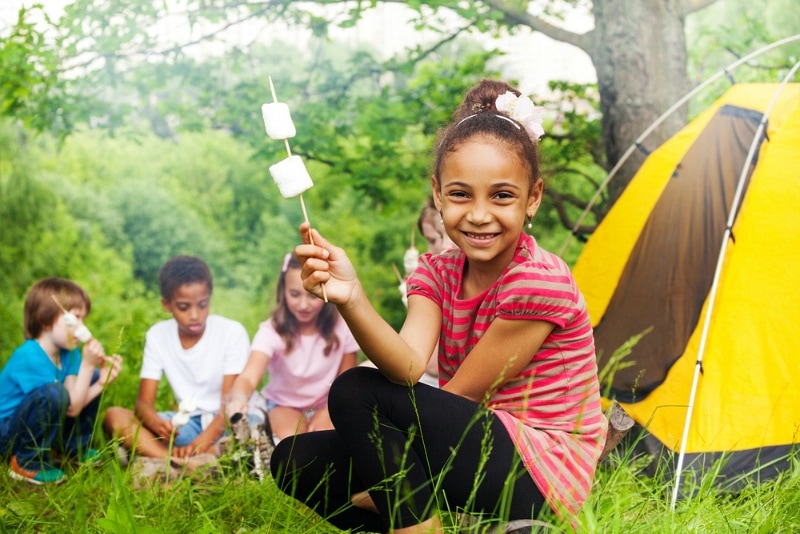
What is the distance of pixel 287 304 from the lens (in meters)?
3.52

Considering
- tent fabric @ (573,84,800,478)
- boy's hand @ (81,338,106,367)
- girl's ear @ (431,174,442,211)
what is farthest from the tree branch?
boy's hand @ (81,338,106,367)

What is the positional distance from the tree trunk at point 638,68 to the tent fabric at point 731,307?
90 cm

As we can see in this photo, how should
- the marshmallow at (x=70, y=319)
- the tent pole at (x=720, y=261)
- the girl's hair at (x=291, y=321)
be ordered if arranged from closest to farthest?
the tent pole at (x=720, y=261) < the marshmallow at (x=70, y=319) < the girl's hair at (x=291, y=321)

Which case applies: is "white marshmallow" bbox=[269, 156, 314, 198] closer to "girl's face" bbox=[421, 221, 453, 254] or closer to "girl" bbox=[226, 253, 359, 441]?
"girl's face" bbox=[421, 221, 453, 254]

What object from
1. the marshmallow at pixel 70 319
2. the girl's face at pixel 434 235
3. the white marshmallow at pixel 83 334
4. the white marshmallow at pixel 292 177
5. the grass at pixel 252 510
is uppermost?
the white marshmallow at pixel 292 177

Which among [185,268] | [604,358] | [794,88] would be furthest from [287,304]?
[794,88]

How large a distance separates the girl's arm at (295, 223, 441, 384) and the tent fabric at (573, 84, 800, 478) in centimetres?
95

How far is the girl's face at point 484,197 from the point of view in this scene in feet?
5.94

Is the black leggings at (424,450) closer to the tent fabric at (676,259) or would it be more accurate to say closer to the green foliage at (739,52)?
the tent fabric at (676,259)

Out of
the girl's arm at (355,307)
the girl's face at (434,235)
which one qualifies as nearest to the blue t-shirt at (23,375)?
the girl's face at (434,235)

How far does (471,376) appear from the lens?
1.81m

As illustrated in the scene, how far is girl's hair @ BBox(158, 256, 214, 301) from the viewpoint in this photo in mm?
3402

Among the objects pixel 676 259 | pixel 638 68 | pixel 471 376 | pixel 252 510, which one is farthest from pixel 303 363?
pixel 638 68

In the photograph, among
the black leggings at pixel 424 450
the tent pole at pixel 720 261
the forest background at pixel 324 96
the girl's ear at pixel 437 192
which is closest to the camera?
the black leggings at pixel 424 450
